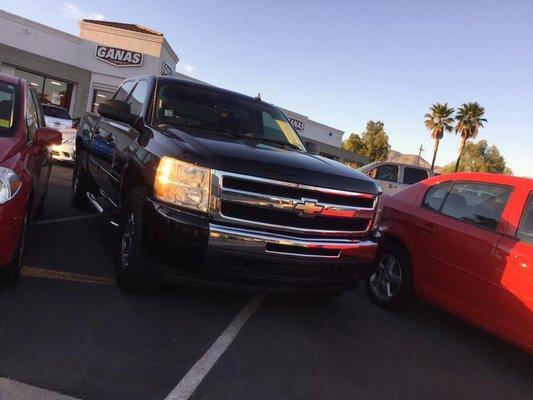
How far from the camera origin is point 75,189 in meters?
7.32

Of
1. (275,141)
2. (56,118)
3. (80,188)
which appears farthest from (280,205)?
(56,118)

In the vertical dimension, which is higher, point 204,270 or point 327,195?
point 327,195

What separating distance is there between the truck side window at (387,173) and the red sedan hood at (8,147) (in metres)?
11.7

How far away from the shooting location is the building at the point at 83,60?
23.1 metres

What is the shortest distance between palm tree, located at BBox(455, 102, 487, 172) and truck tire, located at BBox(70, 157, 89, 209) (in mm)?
45801

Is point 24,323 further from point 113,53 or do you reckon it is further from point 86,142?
point 113,53

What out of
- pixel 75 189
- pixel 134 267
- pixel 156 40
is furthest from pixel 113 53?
pixel 134 267

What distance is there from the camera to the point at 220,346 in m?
3.56

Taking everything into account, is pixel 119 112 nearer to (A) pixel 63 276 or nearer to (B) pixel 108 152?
(B) pixel 108 152

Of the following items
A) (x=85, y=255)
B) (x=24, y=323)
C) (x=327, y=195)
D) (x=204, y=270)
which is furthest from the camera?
(x=85, y=255)

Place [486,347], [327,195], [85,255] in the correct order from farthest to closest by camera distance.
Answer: [85,255], [486,347], [327,195]

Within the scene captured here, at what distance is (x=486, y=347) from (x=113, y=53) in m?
23.6

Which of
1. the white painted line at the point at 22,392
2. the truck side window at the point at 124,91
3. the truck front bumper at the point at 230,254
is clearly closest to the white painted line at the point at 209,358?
the truck front bumper at the point at 230,254

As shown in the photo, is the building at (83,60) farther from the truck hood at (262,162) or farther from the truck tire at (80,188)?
the truck hood at (262,162)
